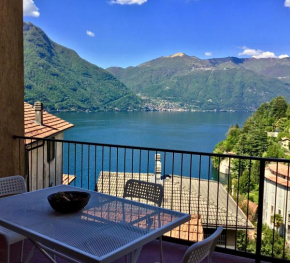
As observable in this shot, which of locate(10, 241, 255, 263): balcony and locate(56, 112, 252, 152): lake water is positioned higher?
locate(10, 241, 255, 263): balcony

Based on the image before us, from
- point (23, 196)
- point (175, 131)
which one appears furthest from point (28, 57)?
point (23, 196)

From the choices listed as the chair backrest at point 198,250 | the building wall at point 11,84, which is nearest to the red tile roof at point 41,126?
the building wall at point 11,84

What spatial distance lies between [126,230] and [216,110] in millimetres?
91277

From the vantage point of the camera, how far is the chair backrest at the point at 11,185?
2662mm

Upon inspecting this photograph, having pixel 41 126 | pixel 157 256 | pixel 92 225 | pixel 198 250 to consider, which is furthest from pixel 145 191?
pixel 41 126

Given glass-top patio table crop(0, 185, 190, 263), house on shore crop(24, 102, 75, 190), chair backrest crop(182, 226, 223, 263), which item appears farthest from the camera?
house on shore crop(24, 102, 75, 190)

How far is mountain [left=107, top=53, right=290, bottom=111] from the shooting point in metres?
93.0

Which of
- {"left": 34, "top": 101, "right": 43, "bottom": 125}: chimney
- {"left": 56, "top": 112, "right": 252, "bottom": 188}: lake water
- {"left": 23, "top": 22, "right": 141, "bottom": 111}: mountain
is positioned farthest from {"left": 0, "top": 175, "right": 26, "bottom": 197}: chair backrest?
{"left": 23, "top": 22, "right": 141, "bottom": 111}: mountain

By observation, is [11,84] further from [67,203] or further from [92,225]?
[92,225]

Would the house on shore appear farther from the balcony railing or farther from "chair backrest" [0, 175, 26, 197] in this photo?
"chair backrest" [0, 175, 26, 197]

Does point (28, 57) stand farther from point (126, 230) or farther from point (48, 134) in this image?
point (126, 230)

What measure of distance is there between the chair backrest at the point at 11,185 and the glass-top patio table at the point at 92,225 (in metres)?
0.46

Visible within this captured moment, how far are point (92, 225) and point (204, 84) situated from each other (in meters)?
103

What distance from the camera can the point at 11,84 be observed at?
3.76 metres
